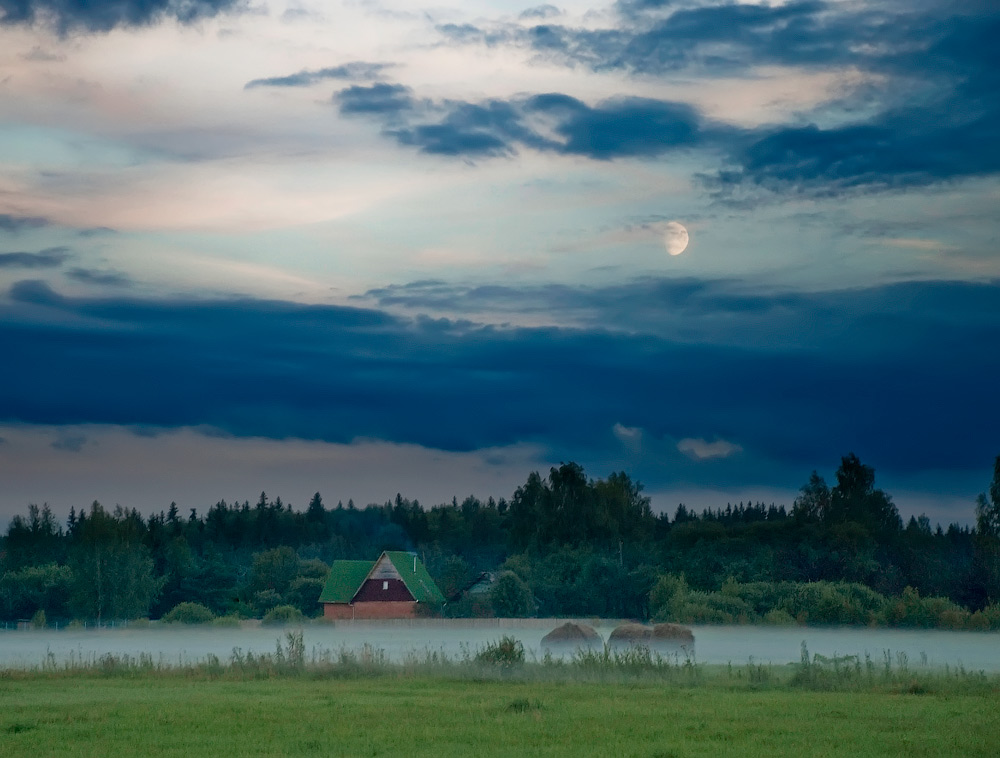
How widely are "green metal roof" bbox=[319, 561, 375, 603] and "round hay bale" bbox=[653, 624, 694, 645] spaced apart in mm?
45321

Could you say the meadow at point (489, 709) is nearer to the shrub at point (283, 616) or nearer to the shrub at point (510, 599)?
the shrub at point (510, 599)

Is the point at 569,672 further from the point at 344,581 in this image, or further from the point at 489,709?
the point at 344,581

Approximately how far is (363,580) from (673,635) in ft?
153

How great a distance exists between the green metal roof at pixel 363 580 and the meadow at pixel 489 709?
5417 cm

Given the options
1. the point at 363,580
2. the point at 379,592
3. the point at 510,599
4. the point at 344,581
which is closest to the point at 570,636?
the point at 510,599

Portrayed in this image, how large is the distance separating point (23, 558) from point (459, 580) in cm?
5249

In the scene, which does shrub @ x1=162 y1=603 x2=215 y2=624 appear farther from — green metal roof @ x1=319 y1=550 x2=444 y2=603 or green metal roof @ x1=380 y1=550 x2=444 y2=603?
green metal roof @ x1=380 y1=550 x2=444 y2=603

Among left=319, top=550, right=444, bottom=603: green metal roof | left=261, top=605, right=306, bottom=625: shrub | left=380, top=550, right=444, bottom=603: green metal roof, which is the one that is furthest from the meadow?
left=319, top=550, right=444, bottom=603: green metal roof

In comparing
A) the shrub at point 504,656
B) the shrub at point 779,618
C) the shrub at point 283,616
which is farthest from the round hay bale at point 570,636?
the shrub at point 283,616

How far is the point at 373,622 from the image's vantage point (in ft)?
286

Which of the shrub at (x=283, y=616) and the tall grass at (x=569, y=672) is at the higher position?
the tall grass at (x=569, y=672)

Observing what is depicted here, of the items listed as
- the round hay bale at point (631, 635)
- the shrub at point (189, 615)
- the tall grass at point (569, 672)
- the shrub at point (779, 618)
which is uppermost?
the tall grass at point (569, 672)

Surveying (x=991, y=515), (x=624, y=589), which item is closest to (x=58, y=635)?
(x=624, y=589)

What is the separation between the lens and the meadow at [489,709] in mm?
19625
